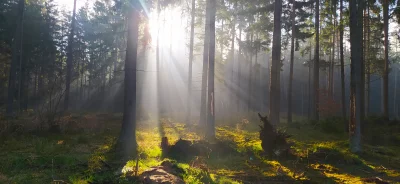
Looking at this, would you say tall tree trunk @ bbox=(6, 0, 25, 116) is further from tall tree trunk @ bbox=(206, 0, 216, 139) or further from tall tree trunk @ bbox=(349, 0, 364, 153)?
tall tree trunk @ bbox=(349, 0, 364, 153)

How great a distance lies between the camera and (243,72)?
54781mm

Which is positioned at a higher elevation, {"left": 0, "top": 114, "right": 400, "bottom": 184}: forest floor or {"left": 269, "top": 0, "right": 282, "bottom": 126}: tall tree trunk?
{"left": 269, "top": 0, "right": 282, "bottom": 126}: tall tree trunk

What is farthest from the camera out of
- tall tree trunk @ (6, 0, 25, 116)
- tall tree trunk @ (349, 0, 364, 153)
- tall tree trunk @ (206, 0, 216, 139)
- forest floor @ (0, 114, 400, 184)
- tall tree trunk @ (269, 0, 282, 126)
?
tall tree trunk @ (6, 0, 25, 116)

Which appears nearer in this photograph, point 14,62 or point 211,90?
point 211,90

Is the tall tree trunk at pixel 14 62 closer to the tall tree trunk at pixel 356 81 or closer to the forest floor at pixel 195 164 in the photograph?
the forest floor at pixel 195 164

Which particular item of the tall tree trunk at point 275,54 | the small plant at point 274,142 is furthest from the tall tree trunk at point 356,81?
the tall tree trunk at point 275,54

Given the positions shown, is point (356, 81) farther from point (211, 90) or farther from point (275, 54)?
point (211, 90)

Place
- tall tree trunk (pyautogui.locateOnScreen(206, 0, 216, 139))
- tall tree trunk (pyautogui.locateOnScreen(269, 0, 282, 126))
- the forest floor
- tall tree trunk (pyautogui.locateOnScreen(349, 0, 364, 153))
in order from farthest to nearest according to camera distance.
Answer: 1. tall tree trunk (pyautogui.locateOnScreen(206, 0, 216, 139))
2. tall tree trunk (pyautogui.locateOnScreen(269, 0, 282, 126))
3. tall tree trunk (pyautogui.locateOnScreen(349, 0, 364, 153))
4. the forest floor

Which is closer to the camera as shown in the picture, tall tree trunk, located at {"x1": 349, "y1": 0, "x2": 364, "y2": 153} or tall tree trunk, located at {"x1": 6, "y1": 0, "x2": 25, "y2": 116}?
tall tree trunk, located at {"x1": 349, "y1": 0, "x2": 364, "y2": 153}

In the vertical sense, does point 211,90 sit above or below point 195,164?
above

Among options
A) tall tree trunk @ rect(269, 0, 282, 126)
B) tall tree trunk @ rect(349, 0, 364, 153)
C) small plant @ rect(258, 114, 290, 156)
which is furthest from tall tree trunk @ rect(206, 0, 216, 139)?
tall tree trunk @ rect(349, 0, 364, 153)

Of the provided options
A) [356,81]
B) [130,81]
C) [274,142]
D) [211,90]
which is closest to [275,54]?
[211,90]

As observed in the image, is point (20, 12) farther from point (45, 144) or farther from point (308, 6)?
point (308, 6)

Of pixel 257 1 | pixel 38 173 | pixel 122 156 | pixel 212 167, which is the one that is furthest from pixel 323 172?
pixel 257 1
